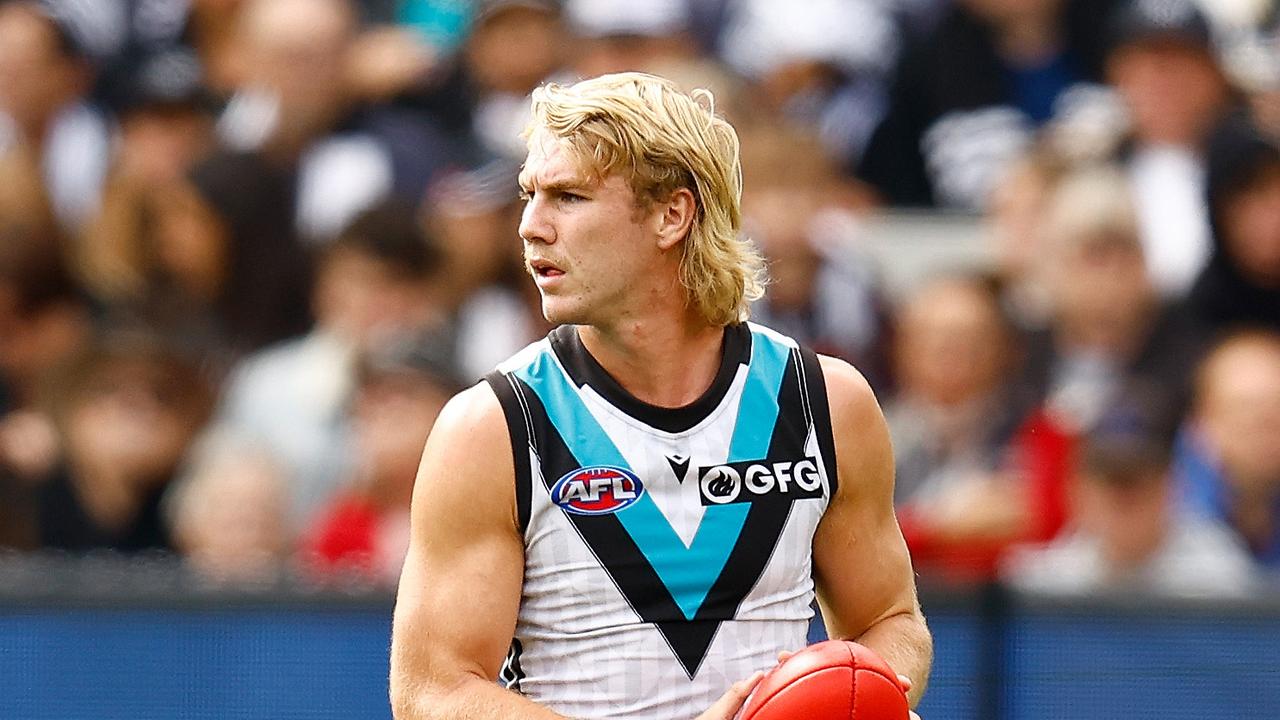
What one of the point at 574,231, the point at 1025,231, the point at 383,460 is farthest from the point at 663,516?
the point at 1025,231

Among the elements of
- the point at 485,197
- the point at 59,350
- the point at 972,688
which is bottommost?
the point at 972,688

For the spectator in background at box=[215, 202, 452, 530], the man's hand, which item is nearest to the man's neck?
the man's hand

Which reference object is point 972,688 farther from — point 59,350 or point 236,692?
point 59,350

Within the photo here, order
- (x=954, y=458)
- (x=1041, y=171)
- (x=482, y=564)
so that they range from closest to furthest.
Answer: (x=482, y=564), (x=954, y=458), (x=1041, y=171)

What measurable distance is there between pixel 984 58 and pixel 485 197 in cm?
228

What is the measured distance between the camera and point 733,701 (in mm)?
3691

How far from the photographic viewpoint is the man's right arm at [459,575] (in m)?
3.81

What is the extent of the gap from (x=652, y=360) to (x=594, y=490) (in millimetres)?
304

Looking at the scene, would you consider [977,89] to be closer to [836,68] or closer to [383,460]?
[836,68]

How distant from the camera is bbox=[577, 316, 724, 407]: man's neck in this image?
13.0 feet

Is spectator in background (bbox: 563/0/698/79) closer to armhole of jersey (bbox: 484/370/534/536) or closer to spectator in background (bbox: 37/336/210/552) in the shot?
spectator in background (bbox: 37/336/210/552)

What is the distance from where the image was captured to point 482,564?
383 centimetres

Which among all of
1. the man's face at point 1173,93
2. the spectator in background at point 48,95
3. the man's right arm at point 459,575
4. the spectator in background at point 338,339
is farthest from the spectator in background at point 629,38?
the man's right arm at point 459,575

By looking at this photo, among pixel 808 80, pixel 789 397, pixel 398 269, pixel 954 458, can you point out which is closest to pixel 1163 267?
→ pixel 954 458
